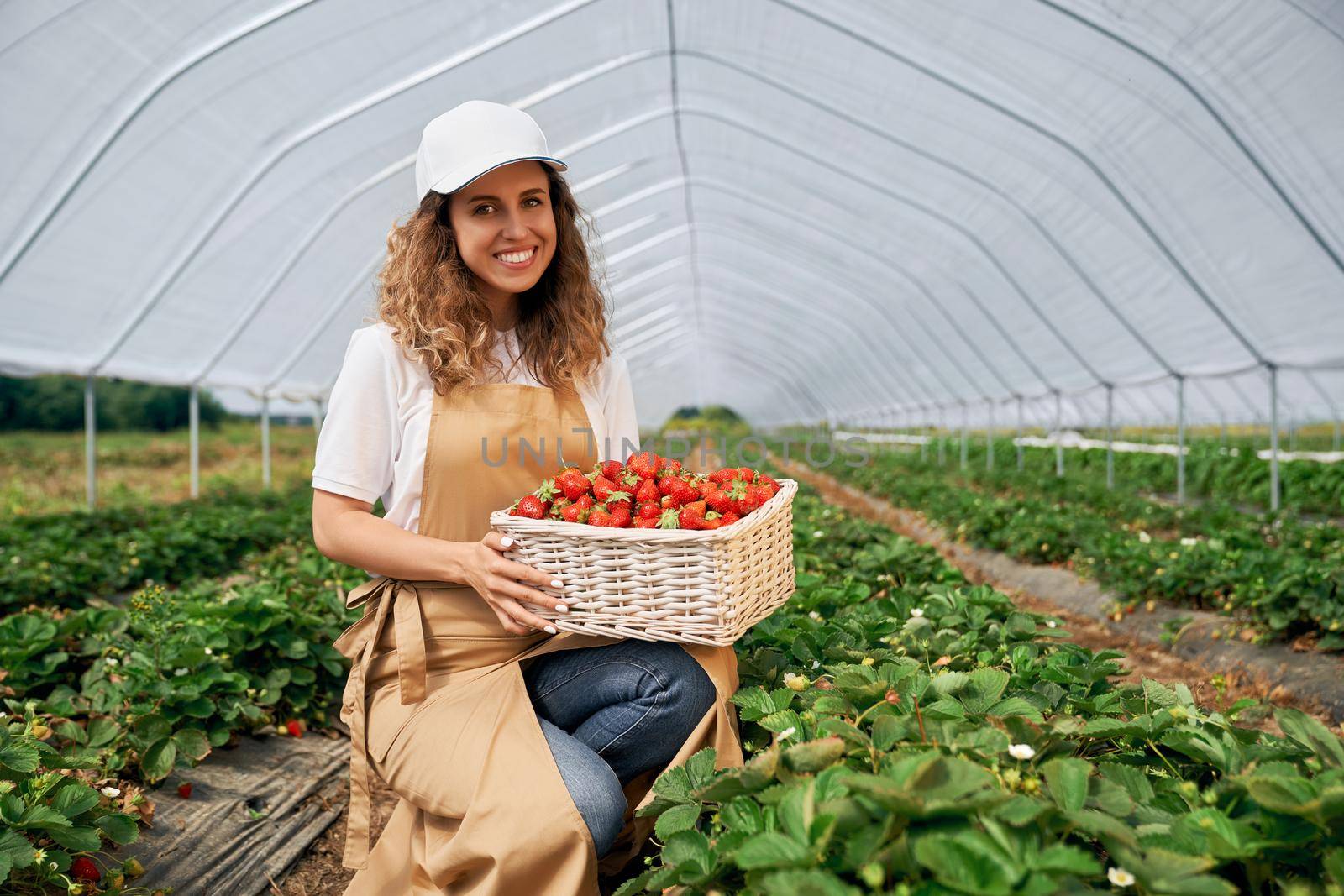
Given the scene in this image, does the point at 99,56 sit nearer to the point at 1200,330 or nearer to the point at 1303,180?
the point at 1303,180

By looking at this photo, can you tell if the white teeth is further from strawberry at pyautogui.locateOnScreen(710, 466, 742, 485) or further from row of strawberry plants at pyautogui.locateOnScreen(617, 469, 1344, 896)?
row of strawberry plants at pyautogui.locateOnScreen(617, 469, 1344, 896)

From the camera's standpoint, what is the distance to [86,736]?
8.83ft

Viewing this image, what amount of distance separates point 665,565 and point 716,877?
1.88 feet

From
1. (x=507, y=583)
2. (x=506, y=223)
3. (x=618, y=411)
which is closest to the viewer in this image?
(x=507, y=583)

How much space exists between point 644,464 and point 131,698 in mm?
2003

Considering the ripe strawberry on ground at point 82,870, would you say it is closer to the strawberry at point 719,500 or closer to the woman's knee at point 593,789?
the woman's knee at point 593,789

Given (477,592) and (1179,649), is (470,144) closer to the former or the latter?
(477,592)

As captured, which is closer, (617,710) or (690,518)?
(690,518)

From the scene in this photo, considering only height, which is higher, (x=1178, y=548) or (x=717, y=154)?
(x=717, y=154)

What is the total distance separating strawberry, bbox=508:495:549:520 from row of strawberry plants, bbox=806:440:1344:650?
3.64 metres

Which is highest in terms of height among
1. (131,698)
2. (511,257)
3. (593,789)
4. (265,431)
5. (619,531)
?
(511,257)

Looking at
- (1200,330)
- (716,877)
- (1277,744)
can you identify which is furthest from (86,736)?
(1200,330)

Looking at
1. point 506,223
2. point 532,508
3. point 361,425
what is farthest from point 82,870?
point 506,223

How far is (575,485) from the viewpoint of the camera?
1.88m
